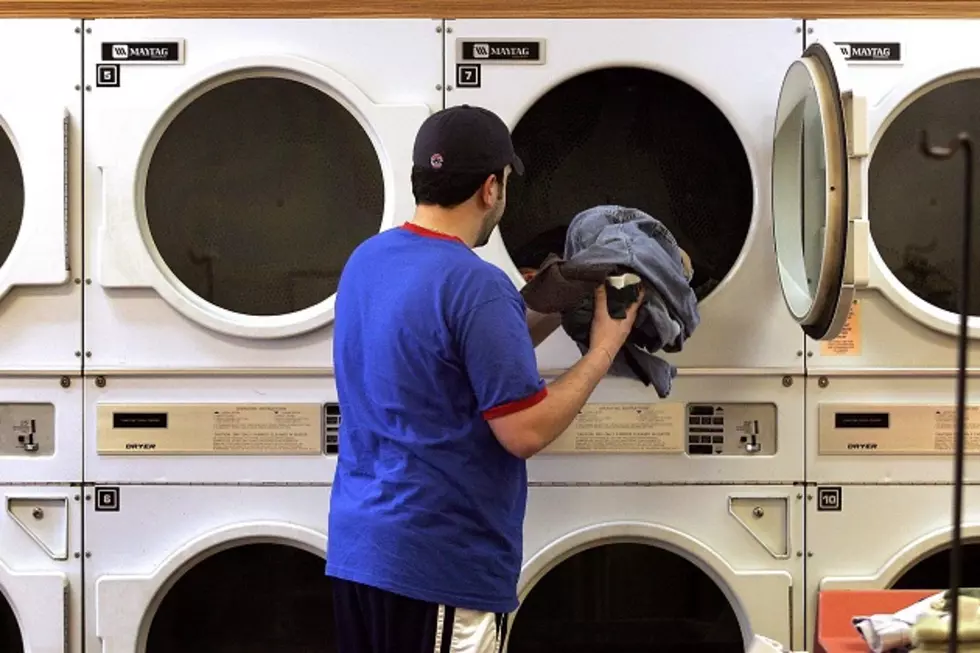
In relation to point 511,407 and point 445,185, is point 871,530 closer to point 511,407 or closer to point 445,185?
point 511,407

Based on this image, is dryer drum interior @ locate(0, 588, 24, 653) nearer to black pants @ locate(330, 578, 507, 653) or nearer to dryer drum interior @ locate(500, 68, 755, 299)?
black pants @ locate(330, 578, 507, 653)

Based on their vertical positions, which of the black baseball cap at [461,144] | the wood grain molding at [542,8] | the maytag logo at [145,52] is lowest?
the black baseball cap at [461,144]

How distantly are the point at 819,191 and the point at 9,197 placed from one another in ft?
5.29

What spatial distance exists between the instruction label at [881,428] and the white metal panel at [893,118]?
80 mm

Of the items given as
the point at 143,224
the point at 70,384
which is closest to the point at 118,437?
the point at 70,384

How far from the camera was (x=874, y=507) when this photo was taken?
6.88ft

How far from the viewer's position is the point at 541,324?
1986 millimetres

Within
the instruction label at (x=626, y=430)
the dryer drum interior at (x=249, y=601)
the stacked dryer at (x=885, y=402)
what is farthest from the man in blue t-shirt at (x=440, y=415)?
the stacked dryer at (x=885, y=402)

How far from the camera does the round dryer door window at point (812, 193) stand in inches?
67.5

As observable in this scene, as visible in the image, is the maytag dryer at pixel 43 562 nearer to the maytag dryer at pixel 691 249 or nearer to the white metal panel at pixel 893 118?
the maytag dryer at pixel 691 249

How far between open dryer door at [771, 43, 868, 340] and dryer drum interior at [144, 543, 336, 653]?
1.14 m

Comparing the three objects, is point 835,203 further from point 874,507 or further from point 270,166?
point 270,166

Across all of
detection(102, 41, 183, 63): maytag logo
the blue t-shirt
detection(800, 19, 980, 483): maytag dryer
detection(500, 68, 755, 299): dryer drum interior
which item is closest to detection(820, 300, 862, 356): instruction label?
detection(800, 19, 980, 483): maytag dryer

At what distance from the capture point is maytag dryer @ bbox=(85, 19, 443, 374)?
2062 millimetres
